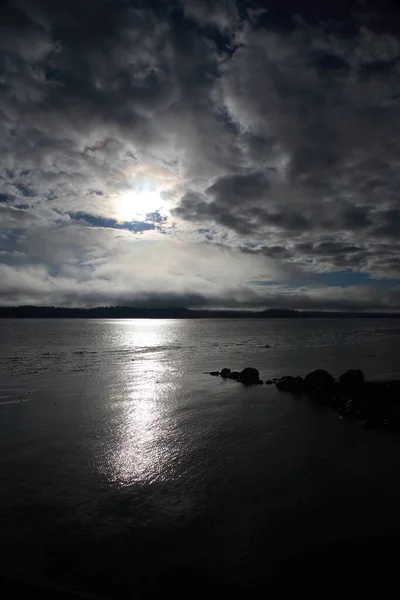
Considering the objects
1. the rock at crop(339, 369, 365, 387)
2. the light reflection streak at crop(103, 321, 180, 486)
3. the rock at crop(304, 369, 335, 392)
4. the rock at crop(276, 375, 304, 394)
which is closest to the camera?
the light reflection streak at crop(103, 321, 180, 486)

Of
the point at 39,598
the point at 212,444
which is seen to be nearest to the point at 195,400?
the point at 212,444

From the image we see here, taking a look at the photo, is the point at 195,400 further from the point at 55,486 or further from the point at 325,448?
the point at 55,486

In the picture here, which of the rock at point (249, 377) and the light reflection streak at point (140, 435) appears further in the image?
the rock at point (249, 377)

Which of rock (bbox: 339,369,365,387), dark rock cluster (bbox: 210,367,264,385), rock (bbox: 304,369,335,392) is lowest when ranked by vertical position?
dark rock cluster (bbox: 210,367,264,385)

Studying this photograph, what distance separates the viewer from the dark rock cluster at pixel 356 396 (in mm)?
18331

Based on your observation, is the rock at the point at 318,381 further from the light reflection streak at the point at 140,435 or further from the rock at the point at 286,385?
the light reflection streak at the point at 140,435

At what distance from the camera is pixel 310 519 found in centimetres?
923

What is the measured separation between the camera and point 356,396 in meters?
23.0

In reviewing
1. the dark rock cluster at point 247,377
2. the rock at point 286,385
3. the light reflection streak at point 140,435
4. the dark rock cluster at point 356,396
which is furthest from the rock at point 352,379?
the light reflection streak at point 140,435

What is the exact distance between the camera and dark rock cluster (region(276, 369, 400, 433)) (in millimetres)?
18331

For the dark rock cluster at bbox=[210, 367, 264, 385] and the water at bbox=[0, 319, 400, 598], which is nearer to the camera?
the water at bbox=[0, 319, 400, 598]

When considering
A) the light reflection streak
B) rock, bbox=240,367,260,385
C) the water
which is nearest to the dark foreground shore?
rock, bbox=240,367,260,385

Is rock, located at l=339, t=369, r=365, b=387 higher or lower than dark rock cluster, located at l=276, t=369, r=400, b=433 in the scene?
higher

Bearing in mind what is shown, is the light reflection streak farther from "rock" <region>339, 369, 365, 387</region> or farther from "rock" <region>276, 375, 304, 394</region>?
"rock" <region>339, 369, 365, 387</region>
